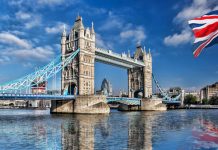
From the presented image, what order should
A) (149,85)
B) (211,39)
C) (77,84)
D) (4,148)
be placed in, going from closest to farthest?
(211,39)
(4,148)
(77,84)
(149,85)

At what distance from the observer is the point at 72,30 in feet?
276

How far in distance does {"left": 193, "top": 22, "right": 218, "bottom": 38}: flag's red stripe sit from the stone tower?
63.2 metres

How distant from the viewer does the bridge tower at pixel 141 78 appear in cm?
11738

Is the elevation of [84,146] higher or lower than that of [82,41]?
lower

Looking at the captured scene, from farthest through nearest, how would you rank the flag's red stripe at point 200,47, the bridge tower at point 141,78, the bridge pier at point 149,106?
the bridge tower at point 141,78, the bridge pier at point 149,106, the flag's red stripe at point 200,47

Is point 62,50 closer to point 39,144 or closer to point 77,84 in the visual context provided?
point 77,84

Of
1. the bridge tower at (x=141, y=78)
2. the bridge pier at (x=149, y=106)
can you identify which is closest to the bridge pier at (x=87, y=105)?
the bridge pier at (x=149, y=106)

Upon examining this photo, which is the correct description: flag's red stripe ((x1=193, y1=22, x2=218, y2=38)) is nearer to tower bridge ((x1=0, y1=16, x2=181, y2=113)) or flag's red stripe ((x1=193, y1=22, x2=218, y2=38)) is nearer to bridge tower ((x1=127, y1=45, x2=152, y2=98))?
tower bridge ((x1=0, y1=16, x2=181, y2=113))

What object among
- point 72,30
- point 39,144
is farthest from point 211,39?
point 72,30

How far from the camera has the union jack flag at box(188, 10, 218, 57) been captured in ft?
50.9

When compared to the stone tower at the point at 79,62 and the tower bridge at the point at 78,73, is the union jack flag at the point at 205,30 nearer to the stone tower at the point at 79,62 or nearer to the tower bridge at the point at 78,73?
the tower bridge at the point at 78,73

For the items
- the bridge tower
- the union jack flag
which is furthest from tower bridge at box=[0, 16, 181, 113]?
the union jack flag

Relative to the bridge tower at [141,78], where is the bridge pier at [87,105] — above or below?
below

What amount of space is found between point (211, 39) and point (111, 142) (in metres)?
12.3
